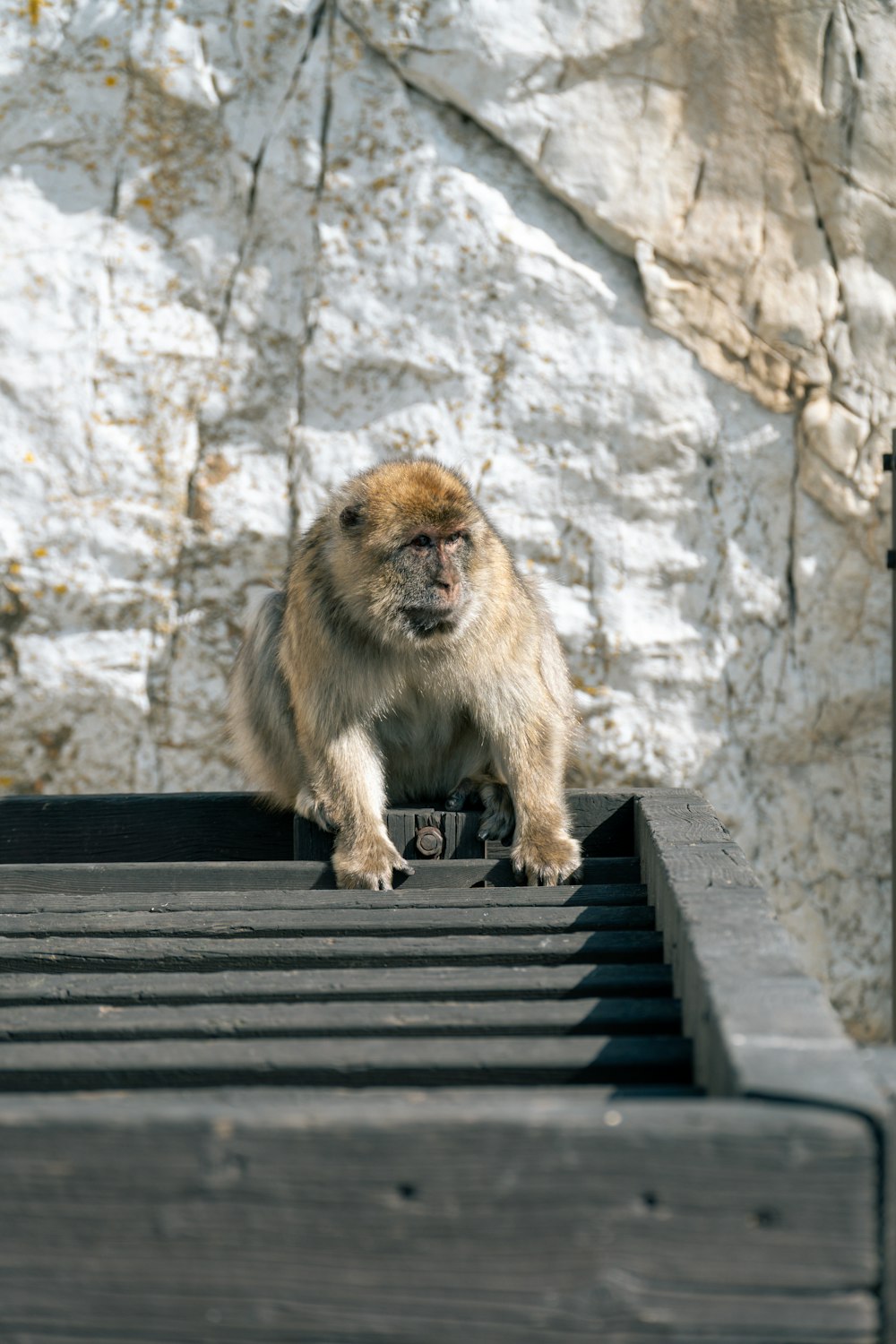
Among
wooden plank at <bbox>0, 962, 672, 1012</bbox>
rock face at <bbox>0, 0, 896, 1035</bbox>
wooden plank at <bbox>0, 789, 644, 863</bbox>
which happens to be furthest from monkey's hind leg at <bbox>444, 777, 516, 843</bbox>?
rock face at <bbox>0, 0, 896, 1035</bbox>

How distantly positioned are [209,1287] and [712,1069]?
1.59ft

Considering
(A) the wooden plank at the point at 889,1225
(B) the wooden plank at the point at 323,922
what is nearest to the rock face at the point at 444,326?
(B) the wooden plank at the point at 323,922

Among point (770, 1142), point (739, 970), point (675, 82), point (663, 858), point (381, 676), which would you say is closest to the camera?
point (770, 1142)

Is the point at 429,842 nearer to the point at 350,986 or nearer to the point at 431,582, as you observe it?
the point at 431,582

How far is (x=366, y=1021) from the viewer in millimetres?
1631

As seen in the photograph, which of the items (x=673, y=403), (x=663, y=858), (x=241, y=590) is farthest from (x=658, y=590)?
(x=663, y=858)

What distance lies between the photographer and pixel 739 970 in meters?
1.45

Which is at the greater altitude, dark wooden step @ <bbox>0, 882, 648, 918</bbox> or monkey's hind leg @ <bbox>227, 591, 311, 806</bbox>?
dark wooden step @ <bbox>0, 882, 648, 918</bbox>

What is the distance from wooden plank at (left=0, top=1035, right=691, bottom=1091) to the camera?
1.49m

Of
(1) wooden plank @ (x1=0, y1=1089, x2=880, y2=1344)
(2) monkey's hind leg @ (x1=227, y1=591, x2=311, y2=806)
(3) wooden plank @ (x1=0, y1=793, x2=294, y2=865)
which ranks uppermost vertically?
(1) wooden plank @ (x1=0, y1=1089, x2=880, y2=1344)

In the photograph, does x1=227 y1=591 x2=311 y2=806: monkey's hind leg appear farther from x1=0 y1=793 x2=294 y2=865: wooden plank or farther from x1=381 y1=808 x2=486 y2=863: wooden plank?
x1=381 y1=808 x2=486 y2=863: wooden plank

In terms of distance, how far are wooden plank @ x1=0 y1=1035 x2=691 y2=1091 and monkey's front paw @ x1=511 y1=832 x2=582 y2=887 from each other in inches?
39.2

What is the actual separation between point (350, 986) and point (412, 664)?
1.10 meters

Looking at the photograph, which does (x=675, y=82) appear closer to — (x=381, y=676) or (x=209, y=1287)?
(x=381, y=676)
